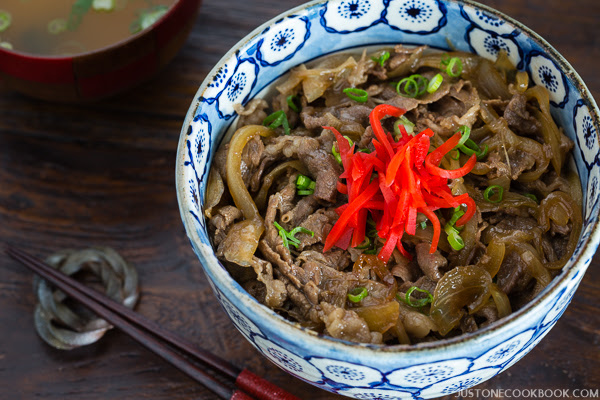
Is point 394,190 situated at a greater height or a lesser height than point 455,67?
lesser

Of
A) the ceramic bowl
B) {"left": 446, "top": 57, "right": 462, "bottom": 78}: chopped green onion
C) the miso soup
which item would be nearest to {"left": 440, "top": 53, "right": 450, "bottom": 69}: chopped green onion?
{"left": 446, "top": 57, "right": 462, "bottom": 78}: chopped green onion

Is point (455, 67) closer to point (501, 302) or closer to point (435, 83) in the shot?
point (435, 83)

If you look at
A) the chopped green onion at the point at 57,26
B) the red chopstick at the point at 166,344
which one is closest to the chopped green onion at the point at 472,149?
the red chopstick at the point at 166,344

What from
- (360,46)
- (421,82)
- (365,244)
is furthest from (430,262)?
(360,46)

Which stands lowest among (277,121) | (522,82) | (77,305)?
(77,305)

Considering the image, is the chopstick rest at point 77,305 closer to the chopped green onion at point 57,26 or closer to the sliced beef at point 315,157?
the sliced beef at point 315,157

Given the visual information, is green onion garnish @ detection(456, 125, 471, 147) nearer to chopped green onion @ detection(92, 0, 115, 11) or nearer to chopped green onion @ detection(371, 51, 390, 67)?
chopped green onion @ detection(371, 51, 390, 67)
